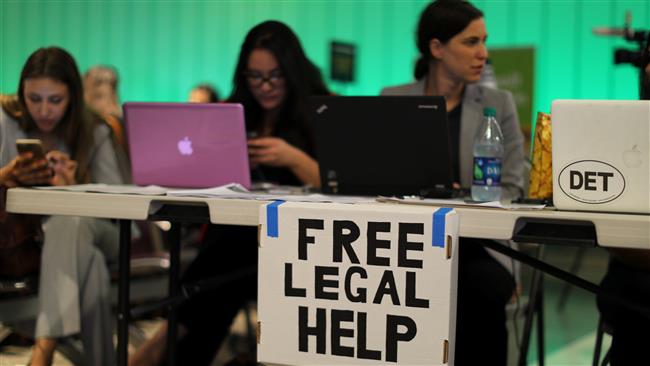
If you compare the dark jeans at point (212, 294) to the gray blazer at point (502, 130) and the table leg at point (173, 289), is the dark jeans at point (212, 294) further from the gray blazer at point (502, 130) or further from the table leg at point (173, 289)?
the gray blazer at point (502, 130)

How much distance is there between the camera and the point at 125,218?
1.85 meters

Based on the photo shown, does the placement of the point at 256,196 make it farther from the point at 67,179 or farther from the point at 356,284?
the point at 67,179

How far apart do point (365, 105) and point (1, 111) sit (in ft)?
4.14

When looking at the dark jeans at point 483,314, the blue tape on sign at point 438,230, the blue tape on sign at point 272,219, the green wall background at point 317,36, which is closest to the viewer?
the blue tape on sign at point 438,230

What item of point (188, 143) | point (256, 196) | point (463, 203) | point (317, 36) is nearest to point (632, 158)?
point (463, 203)

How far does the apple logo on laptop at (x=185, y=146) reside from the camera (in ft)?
7.14

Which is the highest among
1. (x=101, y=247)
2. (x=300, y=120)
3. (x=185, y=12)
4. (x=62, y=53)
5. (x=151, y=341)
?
(x=185, y=12)

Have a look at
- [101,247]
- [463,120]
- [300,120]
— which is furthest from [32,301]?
[463,120]

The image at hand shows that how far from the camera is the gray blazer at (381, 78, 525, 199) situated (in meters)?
2.43

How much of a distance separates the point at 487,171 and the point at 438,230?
481 mm

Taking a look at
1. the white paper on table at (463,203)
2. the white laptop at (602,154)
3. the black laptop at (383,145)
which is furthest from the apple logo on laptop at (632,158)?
the black laptop at (383,145)

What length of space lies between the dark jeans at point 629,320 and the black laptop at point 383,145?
46 centimetres

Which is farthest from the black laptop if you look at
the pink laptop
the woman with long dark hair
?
the woman with long dark hair

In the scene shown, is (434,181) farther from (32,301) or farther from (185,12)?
(185,12)
